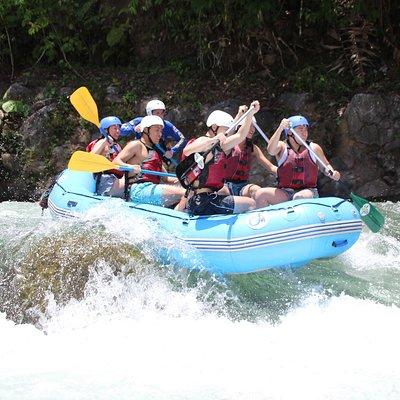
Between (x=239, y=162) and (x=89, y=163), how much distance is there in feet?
4.34

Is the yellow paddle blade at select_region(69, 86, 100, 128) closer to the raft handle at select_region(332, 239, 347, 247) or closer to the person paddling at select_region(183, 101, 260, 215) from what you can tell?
the person paddling at select_region(183, 101, 260, 215)

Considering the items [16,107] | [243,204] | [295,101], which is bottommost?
[295,101]

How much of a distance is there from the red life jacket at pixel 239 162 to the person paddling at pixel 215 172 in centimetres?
23

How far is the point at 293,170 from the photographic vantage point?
20.9 ft

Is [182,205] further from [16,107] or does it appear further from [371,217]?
[16,107]

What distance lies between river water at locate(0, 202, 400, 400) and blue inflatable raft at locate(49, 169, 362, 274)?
0.13 metres

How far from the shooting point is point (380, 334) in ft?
16.3

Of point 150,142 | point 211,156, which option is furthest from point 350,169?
point 211,156

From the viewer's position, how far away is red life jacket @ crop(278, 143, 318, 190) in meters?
6.36

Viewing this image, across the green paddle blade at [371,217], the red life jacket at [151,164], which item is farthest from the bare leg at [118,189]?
the green paddle blade at [371,217]

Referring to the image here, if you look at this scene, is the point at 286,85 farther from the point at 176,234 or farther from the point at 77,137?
the point at 176,234

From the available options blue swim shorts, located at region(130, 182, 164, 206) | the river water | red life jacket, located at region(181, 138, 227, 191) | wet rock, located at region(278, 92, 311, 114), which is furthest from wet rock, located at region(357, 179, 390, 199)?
red life jacket, located at region(181, 138, 227, 191)

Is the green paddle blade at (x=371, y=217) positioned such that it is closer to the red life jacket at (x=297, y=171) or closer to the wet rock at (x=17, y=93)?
the red life jacket at (x=297, y=171)

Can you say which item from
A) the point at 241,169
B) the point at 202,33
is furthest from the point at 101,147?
→ the point at 202,33
